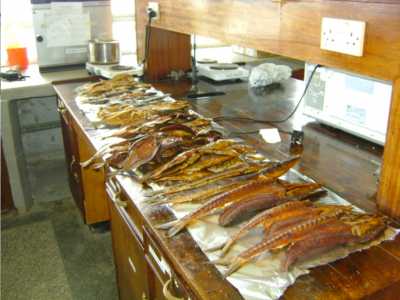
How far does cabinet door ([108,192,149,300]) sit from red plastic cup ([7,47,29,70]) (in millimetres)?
1862

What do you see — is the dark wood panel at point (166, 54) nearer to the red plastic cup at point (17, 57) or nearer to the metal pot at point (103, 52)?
the metal pot at point (103, 52)

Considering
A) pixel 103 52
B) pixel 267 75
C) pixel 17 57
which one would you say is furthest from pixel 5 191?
pixel 267 75

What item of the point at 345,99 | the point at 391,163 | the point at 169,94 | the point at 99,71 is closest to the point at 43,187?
the point at 99,71

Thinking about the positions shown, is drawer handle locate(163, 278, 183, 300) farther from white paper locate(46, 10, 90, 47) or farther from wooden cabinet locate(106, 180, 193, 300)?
white paper locate(46, 10, 90, 47)

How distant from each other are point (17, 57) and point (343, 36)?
257 centimetres

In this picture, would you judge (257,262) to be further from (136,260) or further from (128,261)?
(128,261)

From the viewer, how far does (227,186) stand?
1.16 meters

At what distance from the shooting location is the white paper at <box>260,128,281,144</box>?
5.15 feet

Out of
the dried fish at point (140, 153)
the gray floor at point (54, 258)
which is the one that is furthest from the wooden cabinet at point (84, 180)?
the dried fish at point (140, 153)

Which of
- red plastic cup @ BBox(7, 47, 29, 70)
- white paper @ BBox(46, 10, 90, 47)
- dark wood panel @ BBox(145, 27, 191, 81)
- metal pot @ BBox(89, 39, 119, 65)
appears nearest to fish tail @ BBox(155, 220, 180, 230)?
dark wood panel @ BBox(145, 27, 191, 81)

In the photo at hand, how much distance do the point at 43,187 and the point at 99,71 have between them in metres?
1.08

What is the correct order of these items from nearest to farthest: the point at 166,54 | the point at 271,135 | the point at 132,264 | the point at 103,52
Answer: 1. the point at 132,264
2. the point at 271,135
3. the point at 166,54
4. the point at 103,52

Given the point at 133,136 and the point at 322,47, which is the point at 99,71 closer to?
the point at 133,136

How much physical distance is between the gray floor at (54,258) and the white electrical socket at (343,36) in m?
1.58
